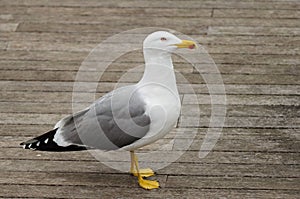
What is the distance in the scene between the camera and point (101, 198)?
3.37m

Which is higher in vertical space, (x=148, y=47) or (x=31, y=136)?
(x=148, y=47)

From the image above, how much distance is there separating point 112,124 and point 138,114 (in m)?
0.14

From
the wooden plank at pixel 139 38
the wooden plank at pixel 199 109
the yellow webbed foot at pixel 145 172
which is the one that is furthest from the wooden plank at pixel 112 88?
the yellow webbed foot at pixel 145 172

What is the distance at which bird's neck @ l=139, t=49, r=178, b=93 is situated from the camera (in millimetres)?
3307

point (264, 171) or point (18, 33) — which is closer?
point (264, 171)

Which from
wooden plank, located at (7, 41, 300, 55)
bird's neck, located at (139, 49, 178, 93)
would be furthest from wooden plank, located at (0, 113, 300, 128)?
wooden plank, located at (7, 41, 300, 55)

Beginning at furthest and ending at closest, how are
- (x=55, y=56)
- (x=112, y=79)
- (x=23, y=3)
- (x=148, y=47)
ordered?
(x=23, y=3) < (x=55, y=56) < (x=112, y=79) < (x=148, y=47)

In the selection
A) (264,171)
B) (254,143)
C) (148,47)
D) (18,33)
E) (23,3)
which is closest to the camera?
(148,47)

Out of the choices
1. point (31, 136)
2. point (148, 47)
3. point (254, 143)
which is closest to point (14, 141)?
point (31, 136)

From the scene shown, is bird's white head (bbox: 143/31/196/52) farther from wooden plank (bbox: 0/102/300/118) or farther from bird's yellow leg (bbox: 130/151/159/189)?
wooden plank (bbox: 0/102/300/118)

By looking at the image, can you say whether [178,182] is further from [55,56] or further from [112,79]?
[55,56]

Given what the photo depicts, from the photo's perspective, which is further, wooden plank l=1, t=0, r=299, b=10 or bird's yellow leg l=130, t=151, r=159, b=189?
wooden plank l=1, t=0, r=299, b=10

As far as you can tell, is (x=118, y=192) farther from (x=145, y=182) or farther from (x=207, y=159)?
(x=207, y=159)

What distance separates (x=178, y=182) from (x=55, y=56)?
164 cm
